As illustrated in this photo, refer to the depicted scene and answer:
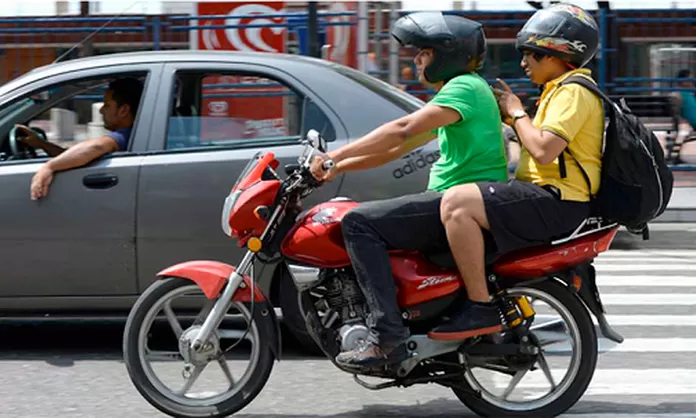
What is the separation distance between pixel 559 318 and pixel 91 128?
3.04m

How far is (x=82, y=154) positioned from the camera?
20.3ft

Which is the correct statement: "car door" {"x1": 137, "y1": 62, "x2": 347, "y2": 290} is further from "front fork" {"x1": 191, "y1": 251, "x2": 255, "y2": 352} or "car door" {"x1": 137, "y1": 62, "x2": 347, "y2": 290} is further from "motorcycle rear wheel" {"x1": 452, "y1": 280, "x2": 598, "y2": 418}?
"motorcycle rear wheel" {"x1": 452, "y1": 280, "x2": 598, "y2": 418}

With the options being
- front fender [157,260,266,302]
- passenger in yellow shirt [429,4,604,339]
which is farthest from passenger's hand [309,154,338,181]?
front fender [157,260,266,302]

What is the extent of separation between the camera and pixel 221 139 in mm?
6355

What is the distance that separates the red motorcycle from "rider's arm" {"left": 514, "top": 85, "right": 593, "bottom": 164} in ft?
1.23

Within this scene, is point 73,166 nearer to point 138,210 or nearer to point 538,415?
point 138,210

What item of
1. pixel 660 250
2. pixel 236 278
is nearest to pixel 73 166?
pixel 236 278

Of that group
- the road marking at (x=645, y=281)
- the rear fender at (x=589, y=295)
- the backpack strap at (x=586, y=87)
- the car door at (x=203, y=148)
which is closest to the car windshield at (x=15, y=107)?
the car door at (x=203, y=148)

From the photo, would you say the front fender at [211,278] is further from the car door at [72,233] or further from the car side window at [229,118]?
the car side window at [229,118]

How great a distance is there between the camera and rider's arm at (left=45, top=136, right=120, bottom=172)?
20.2 ft

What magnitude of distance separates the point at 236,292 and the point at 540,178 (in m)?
1.32

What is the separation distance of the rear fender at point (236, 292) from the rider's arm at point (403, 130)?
723 mm

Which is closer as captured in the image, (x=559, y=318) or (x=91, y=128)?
(x=559, y=318)

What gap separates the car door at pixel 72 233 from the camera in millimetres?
6102
